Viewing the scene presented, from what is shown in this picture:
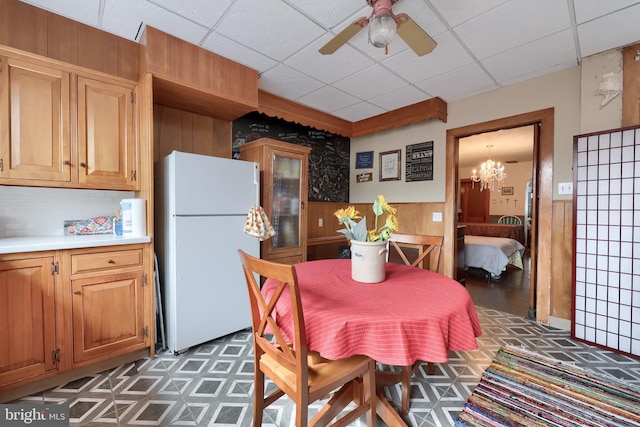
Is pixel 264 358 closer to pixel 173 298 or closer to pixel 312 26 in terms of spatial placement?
pixel 173 298

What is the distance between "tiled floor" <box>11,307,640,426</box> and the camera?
58.0 inches

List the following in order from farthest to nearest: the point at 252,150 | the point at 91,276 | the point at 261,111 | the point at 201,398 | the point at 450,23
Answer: the point at 261,111
the point at 252,150
the point at 450,23
the point at 91,276
the point at 201,398

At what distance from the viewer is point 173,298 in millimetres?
2033

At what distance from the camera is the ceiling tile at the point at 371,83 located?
8.65 feet

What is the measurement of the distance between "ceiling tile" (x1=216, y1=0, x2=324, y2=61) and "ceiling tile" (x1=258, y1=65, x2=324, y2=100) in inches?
13.4

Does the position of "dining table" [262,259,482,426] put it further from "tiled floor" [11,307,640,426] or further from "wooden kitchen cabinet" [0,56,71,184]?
"wooden kitchen cabinet" [0,56,71,184]

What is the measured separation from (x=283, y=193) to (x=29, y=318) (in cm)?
207

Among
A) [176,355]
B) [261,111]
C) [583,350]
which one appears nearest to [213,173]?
[261,111]

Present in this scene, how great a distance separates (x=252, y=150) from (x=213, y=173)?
2.51 feet

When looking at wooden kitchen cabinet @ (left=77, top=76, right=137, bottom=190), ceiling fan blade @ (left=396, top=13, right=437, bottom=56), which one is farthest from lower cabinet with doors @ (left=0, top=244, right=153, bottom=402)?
ceiling fan blade @ (left=396, top=13, right=437, bottom=56)

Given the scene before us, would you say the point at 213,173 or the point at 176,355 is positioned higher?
the point at 213,173

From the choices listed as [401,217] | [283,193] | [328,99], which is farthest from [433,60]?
[401,217]

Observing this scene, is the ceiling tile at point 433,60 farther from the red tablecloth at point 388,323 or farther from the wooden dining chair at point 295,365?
the wooden dining chair at point 295,365
